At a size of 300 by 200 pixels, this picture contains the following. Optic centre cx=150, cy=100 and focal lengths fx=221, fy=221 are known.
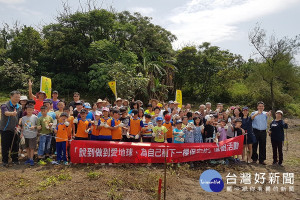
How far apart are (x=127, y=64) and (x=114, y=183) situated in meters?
12.4

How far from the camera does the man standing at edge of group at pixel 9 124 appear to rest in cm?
592

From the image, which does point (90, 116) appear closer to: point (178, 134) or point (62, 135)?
point (62, 135)

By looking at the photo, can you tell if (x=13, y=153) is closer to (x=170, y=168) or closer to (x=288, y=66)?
(x=170, y=168)

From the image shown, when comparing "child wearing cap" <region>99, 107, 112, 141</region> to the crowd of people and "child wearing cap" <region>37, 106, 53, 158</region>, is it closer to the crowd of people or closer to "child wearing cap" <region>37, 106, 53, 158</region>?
the crowd of people

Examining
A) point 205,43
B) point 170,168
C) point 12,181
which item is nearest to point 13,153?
point 12,181

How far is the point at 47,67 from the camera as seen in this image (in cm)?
2016

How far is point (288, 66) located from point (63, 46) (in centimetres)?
1979

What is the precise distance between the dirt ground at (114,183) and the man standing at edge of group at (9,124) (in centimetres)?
49

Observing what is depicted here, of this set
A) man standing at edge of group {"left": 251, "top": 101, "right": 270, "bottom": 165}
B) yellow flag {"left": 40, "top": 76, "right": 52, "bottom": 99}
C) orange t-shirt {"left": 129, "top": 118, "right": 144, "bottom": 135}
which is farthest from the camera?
yellow flag {"left": 40, "top": 76, "right": 52, "bottom": 99}

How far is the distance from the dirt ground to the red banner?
0.21 meters

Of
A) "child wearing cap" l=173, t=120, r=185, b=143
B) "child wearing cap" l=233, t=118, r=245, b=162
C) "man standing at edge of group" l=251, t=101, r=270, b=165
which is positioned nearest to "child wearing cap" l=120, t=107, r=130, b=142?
"child wearing cap" l=173, t=120, r=185, b=143

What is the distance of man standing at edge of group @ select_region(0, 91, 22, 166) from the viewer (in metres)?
5.92

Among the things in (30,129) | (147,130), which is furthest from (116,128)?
(30,129)

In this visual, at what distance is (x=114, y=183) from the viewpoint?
523cm
